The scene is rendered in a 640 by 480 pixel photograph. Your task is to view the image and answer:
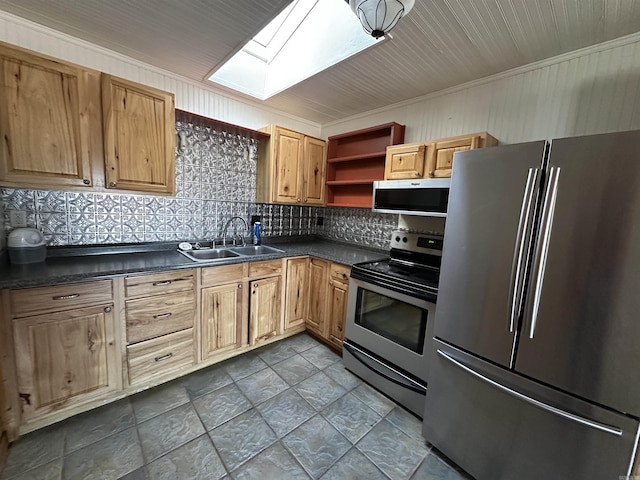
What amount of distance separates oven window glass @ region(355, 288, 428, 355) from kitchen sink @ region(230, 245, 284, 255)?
1.03 m

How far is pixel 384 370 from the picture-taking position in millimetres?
1917

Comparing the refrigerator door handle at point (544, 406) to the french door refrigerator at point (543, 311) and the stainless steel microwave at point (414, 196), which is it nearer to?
the french door refrigerator at point (543, 311)

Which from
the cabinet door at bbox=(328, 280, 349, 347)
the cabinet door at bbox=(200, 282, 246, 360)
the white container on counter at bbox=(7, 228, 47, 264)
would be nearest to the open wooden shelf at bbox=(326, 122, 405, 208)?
the cabinet door at bbox=(328, 280, 349, 347)

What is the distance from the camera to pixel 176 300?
189 cm

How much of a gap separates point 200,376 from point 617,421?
2.41 m

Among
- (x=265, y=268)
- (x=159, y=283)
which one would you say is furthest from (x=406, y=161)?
(x=159, y=283)

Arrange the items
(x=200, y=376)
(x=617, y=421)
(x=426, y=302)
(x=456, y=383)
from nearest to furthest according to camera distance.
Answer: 1. (x=617, y=421)
2. (x=456, y=383)
3. (x=426, y=302)
4. (x=200, y=376)

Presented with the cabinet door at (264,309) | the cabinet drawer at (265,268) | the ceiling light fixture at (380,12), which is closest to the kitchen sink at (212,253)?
the cabinet drawer at (265,268)

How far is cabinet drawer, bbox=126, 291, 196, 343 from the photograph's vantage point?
1.71 metres

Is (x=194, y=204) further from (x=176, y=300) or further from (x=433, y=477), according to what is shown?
(x=433, y=477)

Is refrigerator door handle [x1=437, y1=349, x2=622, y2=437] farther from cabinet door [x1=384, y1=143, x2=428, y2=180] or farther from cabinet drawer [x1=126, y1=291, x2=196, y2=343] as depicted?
cabinet drawer [x1=126, y1=291, x2=196, y2=343]

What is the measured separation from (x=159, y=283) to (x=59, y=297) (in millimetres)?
494

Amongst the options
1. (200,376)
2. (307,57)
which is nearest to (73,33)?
(307,57)

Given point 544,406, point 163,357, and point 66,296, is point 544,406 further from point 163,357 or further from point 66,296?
point 66,296
